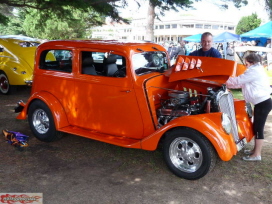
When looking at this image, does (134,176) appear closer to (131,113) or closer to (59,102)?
(131,113)

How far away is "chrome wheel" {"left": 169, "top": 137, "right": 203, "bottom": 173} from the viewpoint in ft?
11.9

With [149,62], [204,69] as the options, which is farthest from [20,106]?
[204,69]

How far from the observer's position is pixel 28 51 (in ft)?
29.6

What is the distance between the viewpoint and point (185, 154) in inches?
145

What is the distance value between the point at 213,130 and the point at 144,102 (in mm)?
1072

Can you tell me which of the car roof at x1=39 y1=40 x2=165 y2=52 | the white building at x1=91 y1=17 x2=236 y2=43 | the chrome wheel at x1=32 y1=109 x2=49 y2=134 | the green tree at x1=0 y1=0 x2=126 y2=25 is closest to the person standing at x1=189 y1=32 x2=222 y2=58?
the car roof at x1=39 y1=40 x2=165 y2=52

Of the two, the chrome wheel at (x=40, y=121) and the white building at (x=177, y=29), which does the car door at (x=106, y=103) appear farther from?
the white building at (x=177, y=29)

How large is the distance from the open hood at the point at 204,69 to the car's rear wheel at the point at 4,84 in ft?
22.1

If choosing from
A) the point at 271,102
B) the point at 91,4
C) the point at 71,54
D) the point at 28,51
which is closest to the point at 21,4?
the point at 28,51

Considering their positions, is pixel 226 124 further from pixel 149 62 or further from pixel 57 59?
pixel 57 59

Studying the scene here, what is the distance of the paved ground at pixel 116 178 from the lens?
329 centimetres

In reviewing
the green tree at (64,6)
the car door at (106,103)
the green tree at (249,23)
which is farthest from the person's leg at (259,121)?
the green tree at (249,23)

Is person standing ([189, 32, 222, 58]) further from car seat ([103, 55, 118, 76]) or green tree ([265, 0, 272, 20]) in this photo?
green tree ([265, 0, 272, 20])

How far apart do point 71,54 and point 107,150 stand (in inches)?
68.1
